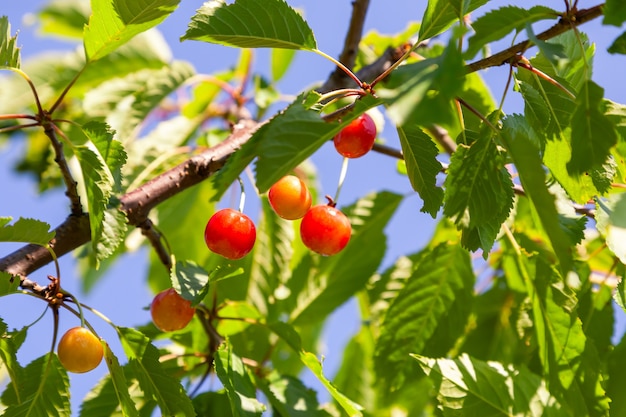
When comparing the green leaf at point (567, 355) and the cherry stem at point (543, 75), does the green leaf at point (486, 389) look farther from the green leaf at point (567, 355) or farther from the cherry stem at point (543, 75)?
the cherry stem at point (543, 75)

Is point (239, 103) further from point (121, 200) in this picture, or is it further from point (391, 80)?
point (391, 80)

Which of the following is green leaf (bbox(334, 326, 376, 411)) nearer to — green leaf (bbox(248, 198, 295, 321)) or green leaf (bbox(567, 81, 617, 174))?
green leaf (bbox(248, 198, 295, 321))

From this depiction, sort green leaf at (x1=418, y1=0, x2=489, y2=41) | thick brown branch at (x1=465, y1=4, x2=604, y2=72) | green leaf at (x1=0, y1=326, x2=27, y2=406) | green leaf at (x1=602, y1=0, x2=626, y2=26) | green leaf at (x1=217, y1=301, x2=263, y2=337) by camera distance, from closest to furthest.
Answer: green leaf at (x1=602, y1=0, x2=626, y2=26), thick brown branch at (x1=465, y1=4, x2=604, y2=72), green leaf at (x1=418, y1=0, x2=489, y2=41), green leaf at (x1=0, y1=326, x2=27, y2=406), green leaf at (x1=217, y1=301, x2=263, y2=337)

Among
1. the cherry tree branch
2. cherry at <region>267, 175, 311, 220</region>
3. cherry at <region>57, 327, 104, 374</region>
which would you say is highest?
the cherry tree branch

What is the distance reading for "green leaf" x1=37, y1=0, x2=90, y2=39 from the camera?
3.03 m

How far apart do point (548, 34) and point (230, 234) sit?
30.2 inches

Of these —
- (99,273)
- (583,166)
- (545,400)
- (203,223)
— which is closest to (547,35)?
(583,166)

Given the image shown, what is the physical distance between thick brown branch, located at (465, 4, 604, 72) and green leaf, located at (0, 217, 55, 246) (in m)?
0.90

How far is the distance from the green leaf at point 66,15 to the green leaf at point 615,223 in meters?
2.24

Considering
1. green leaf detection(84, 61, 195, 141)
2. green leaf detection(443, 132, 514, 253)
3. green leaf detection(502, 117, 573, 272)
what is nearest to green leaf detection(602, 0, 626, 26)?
green leaf detection(502, 117, 573, 272)

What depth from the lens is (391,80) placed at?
1.02 metres

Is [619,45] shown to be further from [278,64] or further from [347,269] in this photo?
[278,64]

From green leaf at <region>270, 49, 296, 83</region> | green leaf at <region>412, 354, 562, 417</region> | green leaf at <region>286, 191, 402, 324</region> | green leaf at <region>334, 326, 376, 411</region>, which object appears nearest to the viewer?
green leaf at <region>412, 354, 562, 417</region>

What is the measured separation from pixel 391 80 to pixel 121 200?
0.91 meters
